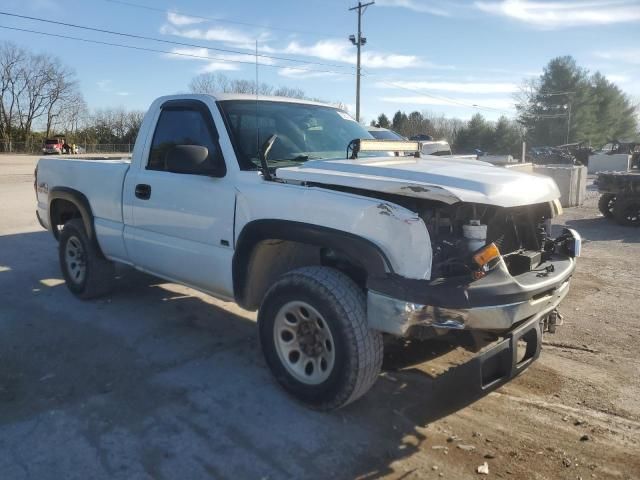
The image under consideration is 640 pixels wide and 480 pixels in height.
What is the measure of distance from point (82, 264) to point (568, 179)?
38.0 feet

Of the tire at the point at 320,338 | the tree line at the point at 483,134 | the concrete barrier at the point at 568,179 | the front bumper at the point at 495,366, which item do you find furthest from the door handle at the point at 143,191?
the tree line at the point at 483,134

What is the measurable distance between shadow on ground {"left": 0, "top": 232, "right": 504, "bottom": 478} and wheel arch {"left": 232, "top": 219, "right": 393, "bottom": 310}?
66 centimetres

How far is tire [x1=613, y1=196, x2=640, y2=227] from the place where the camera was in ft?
36.8

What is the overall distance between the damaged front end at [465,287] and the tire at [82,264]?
3.58 meters

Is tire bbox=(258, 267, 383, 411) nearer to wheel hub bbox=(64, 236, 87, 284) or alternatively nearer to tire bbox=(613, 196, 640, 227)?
wheel hub bbox=(64, 236, 87, 284)

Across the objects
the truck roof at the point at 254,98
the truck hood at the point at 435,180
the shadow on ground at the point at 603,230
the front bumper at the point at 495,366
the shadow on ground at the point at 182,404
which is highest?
the truck roof at the point at 254,98

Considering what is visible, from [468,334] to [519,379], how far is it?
1166mm

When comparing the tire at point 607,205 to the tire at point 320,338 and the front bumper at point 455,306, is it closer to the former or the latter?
the front bumper at point 455,306

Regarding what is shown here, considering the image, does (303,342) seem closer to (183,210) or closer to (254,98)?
(183,210)

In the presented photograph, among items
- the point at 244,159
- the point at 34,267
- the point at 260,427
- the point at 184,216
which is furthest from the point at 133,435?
the point at 34,267

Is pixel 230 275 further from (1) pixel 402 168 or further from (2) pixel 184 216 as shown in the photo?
(1) pixel 402 168

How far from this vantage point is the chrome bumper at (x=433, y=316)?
2816 millimetres

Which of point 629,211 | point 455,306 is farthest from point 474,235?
point 629,211

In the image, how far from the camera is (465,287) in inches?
112
